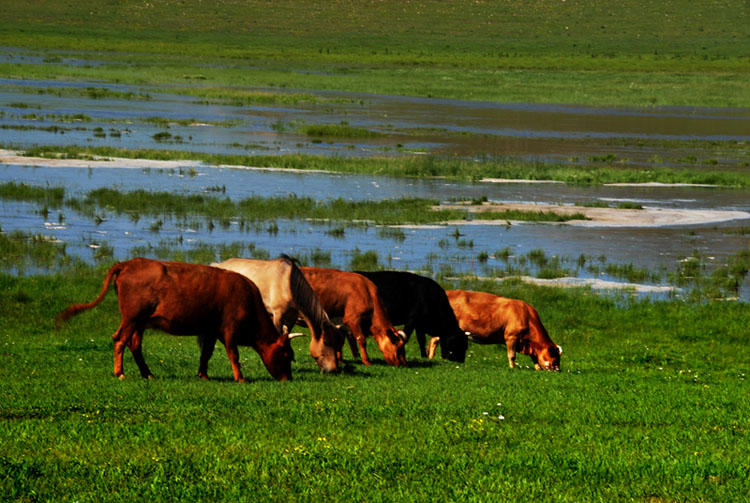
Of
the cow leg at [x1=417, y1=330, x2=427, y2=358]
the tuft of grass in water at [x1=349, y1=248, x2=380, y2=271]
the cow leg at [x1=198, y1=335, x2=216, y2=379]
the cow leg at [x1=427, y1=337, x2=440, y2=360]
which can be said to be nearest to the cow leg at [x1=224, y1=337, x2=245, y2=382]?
the cow leg at [x1=198, y1=335, x2=216, y2=379]

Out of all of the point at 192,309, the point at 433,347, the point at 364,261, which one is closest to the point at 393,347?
the point at 433,347

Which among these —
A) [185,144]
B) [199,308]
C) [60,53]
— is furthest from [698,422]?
[60,53]

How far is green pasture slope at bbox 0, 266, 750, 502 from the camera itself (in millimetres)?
9125

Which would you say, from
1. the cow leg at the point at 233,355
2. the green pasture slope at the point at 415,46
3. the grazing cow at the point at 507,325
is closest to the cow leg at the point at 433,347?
the grazing cow at the point at 507,325

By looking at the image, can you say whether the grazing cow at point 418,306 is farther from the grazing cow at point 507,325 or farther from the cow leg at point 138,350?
the cow leg at point 138,350

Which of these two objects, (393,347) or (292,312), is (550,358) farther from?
(292,312)

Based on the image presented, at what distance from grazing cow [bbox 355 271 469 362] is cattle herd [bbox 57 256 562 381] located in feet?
0.06

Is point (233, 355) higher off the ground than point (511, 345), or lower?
higher

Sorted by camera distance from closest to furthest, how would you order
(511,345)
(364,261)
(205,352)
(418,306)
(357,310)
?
(205,352), (357,310), (418,306), (511,345), (364,261)

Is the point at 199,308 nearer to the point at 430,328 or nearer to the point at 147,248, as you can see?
the point at 430,328

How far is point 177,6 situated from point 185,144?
133 m

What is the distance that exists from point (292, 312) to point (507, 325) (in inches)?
209

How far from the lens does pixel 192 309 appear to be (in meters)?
Answer: 14.1

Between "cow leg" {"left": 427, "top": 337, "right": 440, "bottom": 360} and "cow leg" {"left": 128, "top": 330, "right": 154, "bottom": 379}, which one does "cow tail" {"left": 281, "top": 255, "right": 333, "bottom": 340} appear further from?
"cow leg" {"left": 427, "top": 337, "right": 440, "bottom": 360}
